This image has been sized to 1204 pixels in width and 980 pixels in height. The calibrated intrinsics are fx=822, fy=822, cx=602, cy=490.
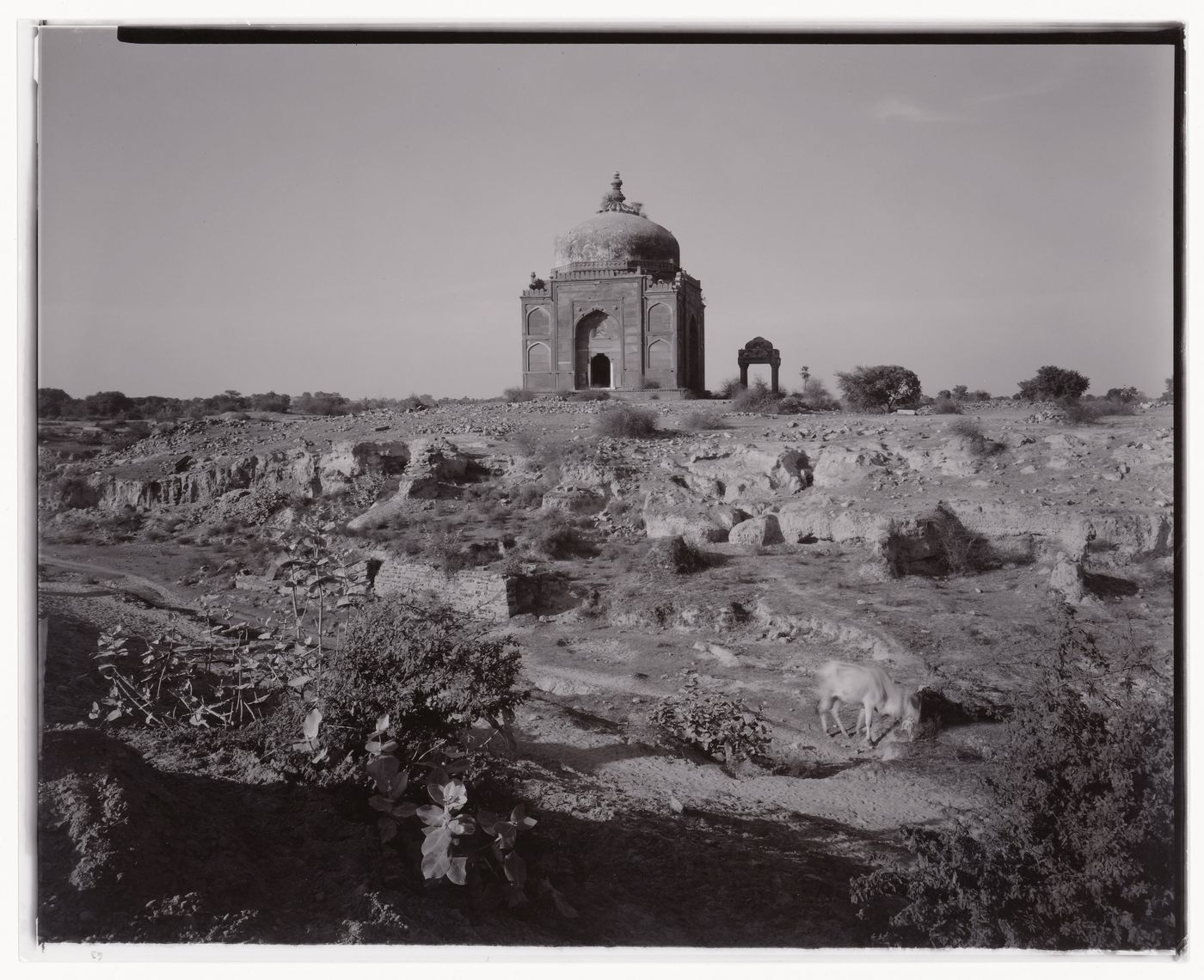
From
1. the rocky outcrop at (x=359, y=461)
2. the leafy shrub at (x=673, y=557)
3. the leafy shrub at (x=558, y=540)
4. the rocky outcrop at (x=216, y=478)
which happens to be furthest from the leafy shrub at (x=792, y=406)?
the rocky outcrop at (x=216, y=478)

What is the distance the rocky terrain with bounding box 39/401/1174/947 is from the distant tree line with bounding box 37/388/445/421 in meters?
0.24

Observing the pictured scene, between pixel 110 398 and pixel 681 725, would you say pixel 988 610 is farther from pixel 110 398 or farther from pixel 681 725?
pixel 110 398

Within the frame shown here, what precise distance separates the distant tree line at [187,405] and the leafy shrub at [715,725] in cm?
425

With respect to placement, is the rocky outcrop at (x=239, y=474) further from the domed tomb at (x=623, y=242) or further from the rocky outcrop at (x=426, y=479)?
the domed tomb at (x=623, y=242)

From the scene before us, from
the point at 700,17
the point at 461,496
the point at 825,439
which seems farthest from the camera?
the point at 825,439

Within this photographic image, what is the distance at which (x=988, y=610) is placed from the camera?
20.6 ft

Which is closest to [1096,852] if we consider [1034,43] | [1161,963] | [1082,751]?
[1082,751]

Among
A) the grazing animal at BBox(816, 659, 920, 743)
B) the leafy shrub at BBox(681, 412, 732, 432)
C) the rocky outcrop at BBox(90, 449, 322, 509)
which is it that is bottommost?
the grazing animal at BBox(816, 659, 920, 743)

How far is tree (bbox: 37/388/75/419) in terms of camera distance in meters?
5.08

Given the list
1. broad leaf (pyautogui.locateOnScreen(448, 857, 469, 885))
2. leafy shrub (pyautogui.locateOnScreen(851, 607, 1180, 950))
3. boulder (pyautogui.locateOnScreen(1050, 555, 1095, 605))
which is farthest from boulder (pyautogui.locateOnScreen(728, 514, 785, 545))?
broad leaf (pyautogui.locateOnScreen(448, 857, 469, 885))

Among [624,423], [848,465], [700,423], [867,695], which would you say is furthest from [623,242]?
[867,695]

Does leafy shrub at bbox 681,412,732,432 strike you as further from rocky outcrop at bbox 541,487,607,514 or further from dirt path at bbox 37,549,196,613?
dirt path at bbox 37,549,196,613

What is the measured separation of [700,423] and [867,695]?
3.99m

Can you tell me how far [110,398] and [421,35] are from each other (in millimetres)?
3473
